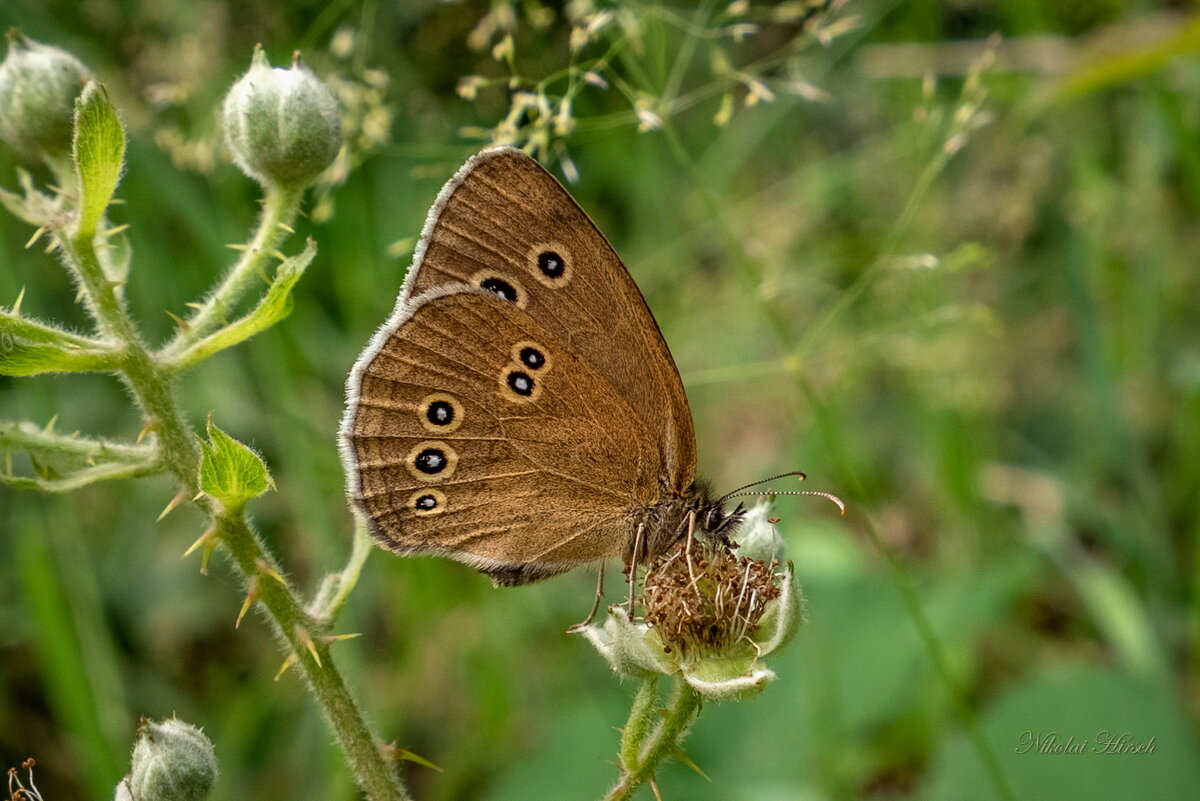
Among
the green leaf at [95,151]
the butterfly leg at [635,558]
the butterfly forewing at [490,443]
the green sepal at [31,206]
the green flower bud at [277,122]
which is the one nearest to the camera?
the green leaf at [95,151]

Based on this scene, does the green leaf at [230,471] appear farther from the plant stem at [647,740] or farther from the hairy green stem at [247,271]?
the plant stem at [647,740]

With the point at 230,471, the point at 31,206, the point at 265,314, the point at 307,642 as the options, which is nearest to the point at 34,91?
the point at 31,206

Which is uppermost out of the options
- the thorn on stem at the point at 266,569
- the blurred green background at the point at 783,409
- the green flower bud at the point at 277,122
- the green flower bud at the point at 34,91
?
the green flower bud at the point at 34,91

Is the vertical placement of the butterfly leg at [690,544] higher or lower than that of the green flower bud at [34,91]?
lower

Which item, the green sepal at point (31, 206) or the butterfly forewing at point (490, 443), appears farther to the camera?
the butterfly forewing at point (490, 443)

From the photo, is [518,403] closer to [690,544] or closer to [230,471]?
[690,544]

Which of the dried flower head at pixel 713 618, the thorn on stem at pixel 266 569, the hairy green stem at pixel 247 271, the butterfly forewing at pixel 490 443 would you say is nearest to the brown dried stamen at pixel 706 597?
the dried flower head at pixel 713 618
